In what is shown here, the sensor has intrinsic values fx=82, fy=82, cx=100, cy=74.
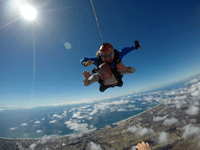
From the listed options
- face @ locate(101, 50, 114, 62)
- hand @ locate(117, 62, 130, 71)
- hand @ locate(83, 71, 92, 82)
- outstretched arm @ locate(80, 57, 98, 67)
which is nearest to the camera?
face @ locate(101, 50, 114, 62)

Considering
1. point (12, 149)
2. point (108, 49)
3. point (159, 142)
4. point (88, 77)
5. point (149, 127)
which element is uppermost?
point (108, 49)

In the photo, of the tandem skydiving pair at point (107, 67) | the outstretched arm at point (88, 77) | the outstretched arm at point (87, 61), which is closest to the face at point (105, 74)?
the tandem skydiving pair at point (107, 67)

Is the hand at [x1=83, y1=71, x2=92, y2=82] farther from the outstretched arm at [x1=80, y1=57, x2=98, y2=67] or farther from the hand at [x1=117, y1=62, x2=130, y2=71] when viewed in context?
the hand at [x1=117, y1=62, x2=130, y2=71]

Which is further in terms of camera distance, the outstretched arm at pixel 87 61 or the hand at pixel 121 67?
the hand at pixel 121 67

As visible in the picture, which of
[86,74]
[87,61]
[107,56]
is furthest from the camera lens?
[86,74]

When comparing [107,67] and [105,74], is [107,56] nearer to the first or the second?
[107,67]

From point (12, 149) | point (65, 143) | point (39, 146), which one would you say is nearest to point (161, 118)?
point (65, 143)

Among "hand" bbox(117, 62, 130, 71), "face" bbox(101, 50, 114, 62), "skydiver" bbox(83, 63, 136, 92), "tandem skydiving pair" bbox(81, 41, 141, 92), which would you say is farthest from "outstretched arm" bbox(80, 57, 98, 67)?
"hand" bbox(117, 62, 130, 71)

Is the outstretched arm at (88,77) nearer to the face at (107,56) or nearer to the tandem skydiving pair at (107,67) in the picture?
the tandem skydiving pair at (107,67)

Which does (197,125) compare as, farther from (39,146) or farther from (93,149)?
(39,146)

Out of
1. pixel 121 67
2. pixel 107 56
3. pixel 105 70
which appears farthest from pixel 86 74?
pixel 121 67

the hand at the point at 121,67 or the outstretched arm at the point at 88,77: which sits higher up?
the hand at the point at 121,67
